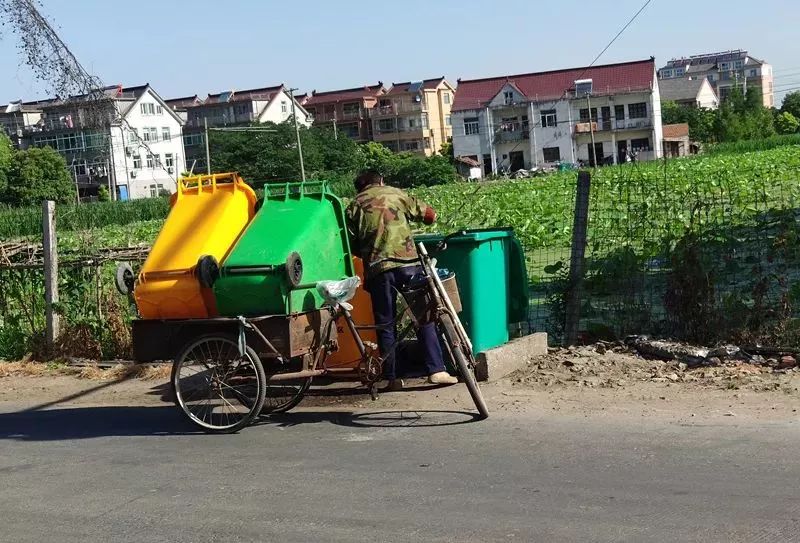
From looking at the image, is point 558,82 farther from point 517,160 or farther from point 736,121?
point 736,121

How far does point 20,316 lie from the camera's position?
40.2 ft

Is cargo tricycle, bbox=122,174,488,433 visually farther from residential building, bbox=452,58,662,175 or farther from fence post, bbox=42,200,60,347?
residential building, bbox=452,58,662,175

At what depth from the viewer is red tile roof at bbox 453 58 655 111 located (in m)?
94.1

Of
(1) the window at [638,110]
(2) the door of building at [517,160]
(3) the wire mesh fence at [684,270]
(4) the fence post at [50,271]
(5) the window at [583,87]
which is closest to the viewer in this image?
(3) the wire mesh fence at [684,270]

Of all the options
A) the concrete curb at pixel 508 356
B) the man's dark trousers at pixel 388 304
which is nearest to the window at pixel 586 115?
the concrete curb at pixel 508 356

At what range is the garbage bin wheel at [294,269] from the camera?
725cm

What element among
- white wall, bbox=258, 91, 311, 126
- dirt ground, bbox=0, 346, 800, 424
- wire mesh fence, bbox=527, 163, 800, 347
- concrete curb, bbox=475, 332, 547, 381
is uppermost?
white wall, bbox=258, 91, 311, 126

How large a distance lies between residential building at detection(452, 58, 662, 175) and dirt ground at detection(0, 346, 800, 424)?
8559cm

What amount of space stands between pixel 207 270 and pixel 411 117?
121781 mm

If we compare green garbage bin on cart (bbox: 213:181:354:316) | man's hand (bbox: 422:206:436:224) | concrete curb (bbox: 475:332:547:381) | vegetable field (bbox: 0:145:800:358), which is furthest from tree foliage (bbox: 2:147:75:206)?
man's hand (bbox: 422:206:436:224)

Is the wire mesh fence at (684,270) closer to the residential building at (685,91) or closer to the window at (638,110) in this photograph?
the window at (638,110)

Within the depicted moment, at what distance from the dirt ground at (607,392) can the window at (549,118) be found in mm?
90220

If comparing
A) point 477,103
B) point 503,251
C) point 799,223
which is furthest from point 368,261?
point 477,103

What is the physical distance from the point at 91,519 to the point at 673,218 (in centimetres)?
599
